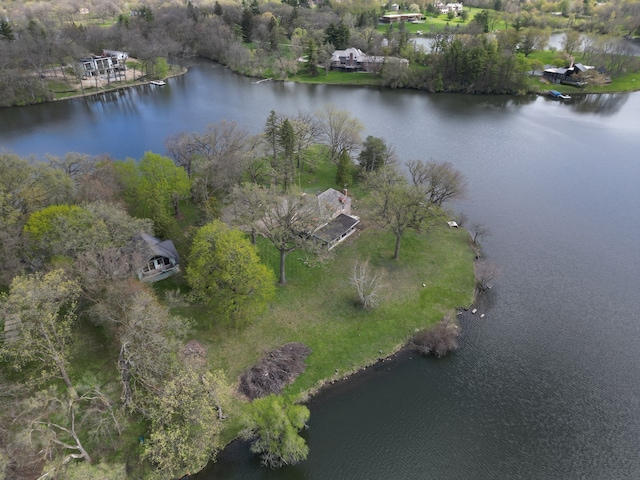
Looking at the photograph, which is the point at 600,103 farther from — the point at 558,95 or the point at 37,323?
the point at 37,323

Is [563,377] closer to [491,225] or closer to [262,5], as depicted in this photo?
[491,225]

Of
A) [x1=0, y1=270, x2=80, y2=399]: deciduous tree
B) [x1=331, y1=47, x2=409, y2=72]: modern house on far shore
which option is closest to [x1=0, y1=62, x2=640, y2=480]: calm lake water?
[x1=0, y1=270, x2=80, y2=399]: deciduous tree

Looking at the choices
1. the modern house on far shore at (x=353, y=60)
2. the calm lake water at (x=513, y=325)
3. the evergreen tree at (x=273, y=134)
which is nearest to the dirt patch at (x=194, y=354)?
the calm lake water at (x=513, y=325)

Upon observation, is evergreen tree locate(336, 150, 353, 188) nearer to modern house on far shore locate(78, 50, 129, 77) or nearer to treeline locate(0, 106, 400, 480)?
treeline locate(0, 106, 400, 480)

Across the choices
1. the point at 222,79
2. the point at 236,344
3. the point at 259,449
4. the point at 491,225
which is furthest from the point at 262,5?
the point at 259,449

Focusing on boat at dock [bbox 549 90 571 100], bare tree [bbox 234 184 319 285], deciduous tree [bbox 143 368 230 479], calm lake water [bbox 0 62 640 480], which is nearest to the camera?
deciduous tree [bbox 143 368 230 479]

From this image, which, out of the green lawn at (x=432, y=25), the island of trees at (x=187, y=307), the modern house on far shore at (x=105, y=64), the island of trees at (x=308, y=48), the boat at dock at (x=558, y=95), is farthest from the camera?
the green lawn at (x=432, y=25)

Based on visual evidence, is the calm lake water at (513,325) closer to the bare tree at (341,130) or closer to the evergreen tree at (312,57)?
the bare tree at (341,130)
